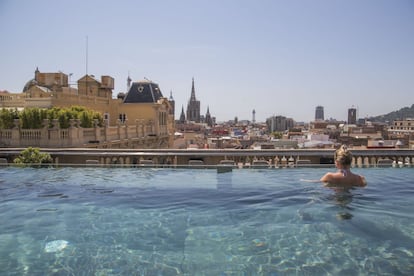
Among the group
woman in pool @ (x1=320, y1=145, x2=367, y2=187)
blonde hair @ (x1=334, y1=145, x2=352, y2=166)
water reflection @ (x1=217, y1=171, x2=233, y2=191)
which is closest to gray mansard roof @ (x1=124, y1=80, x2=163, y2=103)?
water reflection @ (x1=217, y1=171, x2=233, y2=191)

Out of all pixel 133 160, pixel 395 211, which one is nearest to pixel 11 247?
pixel 395 211

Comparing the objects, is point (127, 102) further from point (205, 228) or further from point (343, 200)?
point (205, 228)

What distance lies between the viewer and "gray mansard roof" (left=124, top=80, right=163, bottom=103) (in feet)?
136

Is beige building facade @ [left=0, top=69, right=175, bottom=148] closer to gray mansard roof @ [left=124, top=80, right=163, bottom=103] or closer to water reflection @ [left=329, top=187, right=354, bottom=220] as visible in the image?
gray mansard roof @ [left=124, top=80, right=163, bottom=103]

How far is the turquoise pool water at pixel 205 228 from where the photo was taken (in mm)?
5059

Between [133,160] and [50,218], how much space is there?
7531mm

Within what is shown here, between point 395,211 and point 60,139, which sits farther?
point 60,139

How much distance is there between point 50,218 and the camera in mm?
7234

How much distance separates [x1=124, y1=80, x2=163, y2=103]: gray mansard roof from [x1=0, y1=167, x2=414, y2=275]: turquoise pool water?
31.1m

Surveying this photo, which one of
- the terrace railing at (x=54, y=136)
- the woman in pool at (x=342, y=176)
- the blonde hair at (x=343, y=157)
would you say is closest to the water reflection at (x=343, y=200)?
the woman in pool at (x=342, y=176)

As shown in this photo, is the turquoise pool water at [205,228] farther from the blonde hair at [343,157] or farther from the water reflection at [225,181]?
the blonde hair at [343,157]

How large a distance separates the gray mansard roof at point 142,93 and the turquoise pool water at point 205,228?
31108 mm

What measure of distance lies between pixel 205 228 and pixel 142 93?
36.6m

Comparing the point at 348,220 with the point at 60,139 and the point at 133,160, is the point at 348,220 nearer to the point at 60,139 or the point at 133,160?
the point at 133,160
